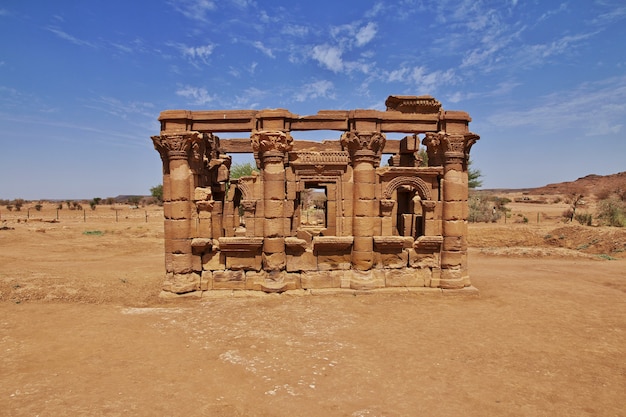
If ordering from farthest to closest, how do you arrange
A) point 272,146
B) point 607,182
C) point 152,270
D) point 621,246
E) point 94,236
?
point 607,182 → point 94,236 → point 621,246 → point 152,270 → point 272,146

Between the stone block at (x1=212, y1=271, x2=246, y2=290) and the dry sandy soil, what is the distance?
617mm

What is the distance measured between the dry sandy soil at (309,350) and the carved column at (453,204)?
3.03 ft

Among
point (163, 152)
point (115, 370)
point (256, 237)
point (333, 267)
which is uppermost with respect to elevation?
point (163, 152)

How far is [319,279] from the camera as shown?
1138 cm

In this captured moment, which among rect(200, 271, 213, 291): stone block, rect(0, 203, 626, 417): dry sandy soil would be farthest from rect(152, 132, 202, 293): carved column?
rect(0, 203, 626, 417): dry sandy soil

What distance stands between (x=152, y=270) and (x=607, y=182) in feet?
352

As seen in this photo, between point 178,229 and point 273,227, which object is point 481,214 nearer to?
point 273,227

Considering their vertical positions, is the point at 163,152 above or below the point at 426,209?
above

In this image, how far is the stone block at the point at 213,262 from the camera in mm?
11375

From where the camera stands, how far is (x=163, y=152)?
1131 cm

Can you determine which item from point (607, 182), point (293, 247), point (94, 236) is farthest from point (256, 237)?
point (607, 182)

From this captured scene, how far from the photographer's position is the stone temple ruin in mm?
11141

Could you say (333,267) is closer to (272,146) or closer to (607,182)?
(272,146)

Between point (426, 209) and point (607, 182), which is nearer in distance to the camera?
point (426, 209)
